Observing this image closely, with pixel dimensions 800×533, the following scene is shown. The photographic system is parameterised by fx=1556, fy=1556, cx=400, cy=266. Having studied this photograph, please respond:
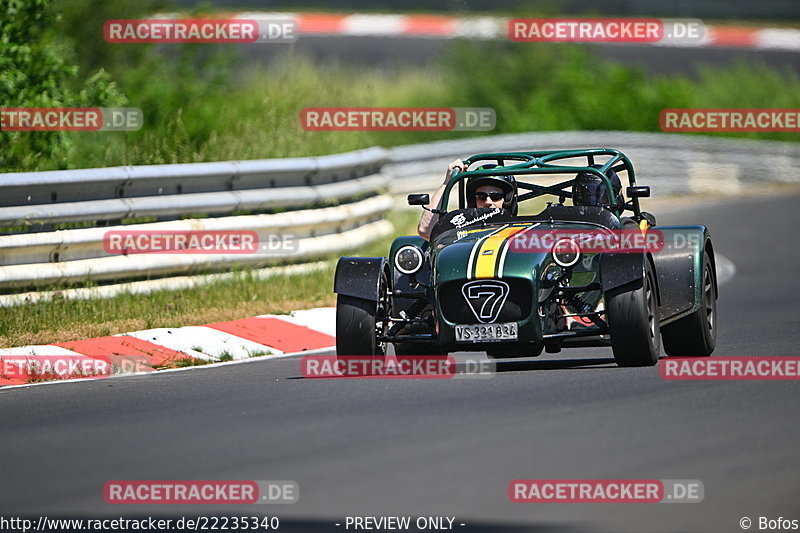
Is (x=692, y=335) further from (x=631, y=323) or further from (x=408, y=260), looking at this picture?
(x=408, y=260)

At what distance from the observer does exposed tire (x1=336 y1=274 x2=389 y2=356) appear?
10102 millimetres

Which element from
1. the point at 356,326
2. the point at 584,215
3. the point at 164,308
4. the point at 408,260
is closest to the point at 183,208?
the point at 164,308

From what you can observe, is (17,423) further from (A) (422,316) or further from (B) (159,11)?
(B) (159,11)

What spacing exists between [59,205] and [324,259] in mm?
3466

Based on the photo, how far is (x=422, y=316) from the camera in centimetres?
1038

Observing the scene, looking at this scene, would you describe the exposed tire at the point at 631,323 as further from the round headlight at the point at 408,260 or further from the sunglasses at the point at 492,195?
the sunglasses at the point at 492,195

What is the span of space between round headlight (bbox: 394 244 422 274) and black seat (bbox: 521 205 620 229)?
Result: 81 centimetres

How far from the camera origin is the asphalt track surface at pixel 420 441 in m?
6.25

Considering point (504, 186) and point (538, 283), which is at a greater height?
point (504, 186)

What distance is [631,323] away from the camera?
9516 mm

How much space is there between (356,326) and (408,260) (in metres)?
0.62

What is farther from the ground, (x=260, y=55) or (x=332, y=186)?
(x=260, y=55)

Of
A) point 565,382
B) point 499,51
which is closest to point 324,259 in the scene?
point 565,382

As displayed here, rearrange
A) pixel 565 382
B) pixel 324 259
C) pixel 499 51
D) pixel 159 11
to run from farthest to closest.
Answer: pixel 499 51 → pixel 159 11 → pixel 324 259 → pixel 565 382
